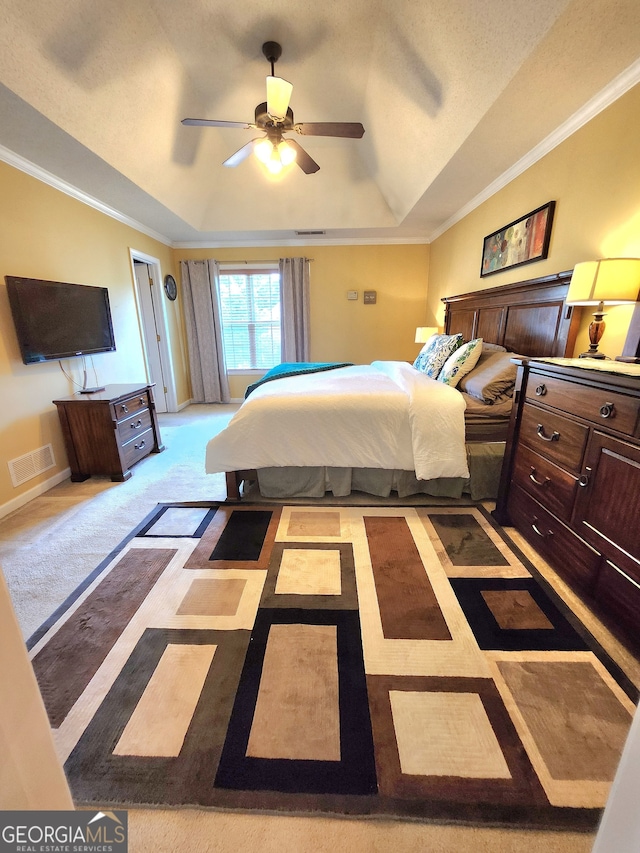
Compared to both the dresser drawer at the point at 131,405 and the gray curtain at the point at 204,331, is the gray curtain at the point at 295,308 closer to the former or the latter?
the gray curtain at the point at 204,331

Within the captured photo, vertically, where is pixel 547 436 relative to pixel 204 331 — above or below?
below

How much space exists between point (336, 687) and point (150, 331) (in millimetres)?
4868

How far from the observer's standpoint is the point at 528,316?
254 cm

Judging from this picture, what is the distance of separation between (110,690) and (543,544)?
2017 millimetres

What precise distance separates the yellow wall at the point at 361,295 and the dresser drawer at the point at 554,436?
3.51m

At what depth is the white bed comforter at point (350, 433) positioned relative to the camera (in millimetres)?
2248

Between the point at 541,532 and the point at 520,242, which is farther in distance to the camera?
the point at 520,242

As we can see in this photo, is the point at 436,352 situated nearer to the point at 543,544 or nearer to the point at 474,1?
the point at 543,544

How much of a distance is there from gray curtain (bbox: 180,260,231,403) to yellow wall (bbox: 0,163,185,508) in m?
1.30

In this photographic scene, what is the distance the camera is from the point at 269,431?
231cm

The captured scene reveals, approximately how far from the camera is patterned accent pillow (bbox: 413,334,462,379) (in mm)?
2932

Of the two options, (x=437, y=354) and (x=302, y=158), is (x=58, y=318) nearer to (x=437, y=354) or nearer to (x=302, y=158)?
(x=302, y=158)

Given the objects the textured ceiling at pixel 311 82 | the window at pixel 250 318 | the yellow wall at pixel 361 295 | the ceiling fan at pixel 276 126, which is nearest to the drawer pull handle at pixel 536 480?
the textured ceiling at pixel 311 82

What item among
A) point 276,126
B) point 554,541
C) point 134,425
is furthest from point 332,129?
point 554,541
